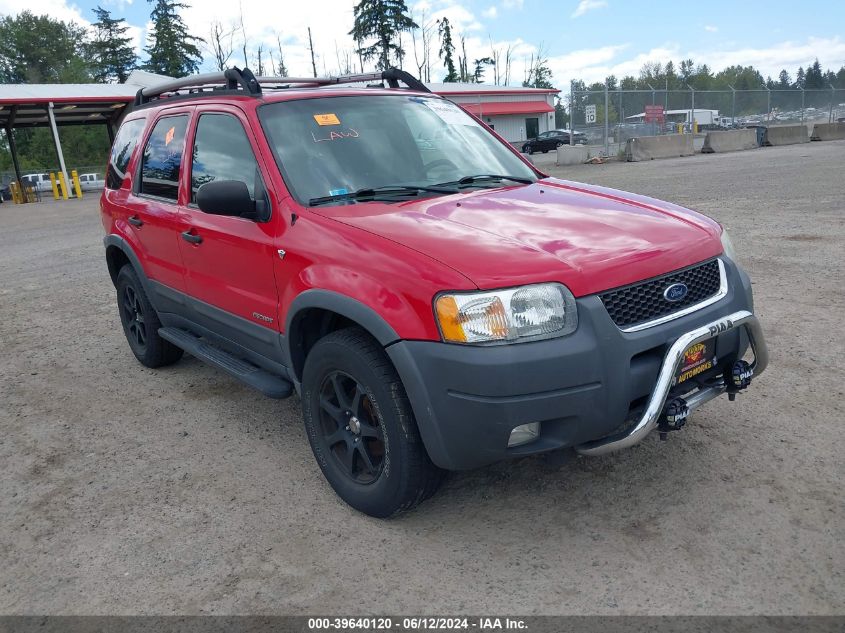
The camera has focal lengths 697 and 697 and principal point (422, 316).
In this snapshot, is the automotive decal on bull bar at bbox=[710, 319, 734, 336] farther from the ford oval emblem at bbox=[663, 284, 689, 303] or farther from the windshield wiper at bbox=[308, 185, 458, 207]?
the windshield wiper at bbox=[308, 185, 458, 207]

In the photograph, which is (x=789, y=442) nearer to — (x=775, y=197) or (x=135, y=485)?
(x=135, y=485)

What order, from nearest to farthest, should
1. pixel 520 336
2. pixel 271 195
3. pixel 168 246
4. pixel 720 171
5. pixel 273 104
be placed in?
pixel 520 336
pixel 271 195
pixel 273 104
pixel 168 246
pixel 720 171

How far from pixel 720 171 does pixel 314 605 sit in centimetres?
1806

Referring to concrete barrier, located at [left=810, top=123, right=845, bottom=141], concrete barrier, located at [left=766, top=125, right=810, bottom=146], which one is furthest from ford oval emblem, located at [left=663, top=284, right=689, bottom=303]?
concrete barrier, located at [left=810, top=123, right=845, bottom=141]

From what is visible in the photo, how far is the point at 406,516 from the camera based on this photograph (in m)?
3.17

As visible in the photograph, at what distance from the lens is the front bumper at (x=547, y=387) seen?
256 centimetres

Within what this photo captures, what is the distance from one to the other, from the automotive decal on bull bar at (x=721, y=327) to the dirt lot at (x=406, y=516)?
786 mm

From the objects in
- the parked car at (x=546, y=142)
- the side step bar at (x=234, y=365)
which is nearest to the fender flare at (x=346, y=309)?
the side step bar at (x=234, y=365)

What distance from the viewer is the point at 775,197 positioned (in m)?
12.0

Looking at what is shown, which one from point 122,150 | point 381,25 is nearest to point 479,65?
point 381,25

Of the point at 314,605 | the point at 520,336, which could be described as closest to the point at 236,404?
the point at 314,605

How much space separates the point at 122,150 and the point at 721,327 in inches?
176

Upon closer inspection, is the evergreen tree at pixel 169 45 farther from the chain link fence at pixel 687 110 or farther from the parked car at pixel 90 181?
the chain link fence at pixel 687 110

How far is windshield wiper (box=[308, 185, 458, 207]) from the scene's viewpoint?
11.2 feet
